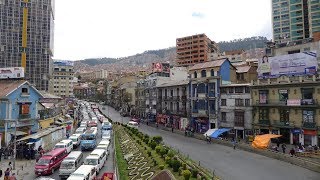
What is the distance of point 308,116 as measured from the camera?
4738 cm

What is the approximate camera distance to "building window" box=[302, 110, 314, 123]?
46.9m

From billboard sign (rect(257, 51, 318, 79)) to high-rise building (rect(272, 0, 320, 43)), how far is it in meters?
53.7

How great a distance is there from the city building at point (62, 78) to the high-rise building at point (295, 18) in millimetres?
118030

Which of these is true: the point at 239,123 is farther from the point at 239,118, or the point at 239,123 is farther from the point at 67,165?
the point at 67,165

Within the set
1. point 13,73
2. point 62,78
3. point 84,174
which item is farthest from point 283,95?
point 62,78

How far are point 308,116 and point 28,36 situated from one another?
84103mm

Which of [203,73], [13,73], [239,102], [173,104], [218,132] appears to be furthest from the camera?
[173,104]

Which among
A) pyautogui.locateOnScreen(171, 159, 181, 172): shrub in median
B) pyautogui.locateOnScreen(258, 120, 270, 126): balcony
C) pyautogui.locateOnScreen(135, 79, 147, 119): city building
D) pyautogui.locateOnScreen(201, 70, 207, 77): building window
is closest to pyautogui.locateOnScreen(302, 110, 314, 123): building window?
pyautogui.locateOnScreen(258, 120, 270, 126): balcony

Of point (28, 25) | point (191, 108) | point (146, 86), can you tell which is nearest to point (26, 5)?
point (28, 25)

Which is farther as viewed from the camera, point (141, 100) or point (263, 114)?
point (141, 100)

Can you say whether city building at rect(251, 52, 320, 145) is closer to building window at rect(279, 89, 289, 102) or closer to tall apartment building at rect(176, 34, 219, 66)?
building window at rect(279, 89, 289, 102)

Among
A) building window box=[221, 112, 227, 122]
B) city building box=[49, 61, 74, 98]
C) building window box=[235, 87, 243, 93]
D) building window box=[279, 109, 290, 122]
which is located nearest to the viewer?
building window box=[279, 109, 290, 122]

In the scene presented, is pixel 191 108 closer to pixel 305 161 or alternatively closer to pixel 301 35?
pixel 305 161

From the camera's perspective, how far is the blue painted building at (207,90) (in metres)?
63.9
